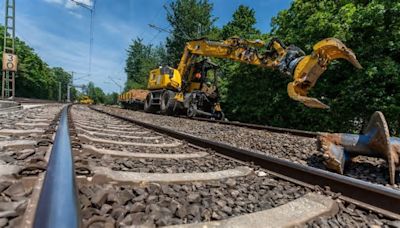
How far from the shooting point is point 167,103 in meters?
13.2

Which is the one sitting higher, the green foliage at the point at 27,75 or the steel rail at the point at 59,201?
the green foliage at the point at 27,75

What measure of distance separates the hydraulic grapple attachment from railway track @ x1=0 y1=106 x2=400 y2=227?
3.34 metres

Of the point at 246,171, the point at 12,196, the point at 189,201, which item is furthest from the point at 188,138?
the point at 12,196

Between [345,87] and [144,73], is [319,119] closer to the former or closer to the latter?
[345,87]

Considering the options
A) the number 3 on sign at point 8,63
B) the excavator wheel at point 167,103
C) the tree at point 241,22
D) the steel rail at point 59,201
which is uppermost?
the tree at point 241,22

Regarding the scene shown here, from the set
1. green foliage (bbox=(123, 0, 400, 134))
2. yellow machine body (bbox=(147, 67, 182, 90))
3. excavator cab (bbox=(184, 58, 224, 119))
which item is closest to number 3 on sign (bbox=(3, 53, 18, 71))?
yellow machine body (bbox=(147, 67, 182, 90))

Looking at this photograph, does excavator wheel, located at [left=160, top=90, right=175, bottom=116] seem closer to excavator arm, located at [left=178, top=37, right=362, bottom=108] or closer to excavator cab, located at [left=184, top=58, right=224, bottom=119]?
excavator cab, located at [left=184, top=58, right=224, bottom=119]

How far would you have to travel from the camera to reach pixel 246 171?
254 centimetres

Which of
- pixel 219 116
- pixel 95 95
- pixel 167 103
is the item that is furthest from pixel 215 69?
pixel 95 95

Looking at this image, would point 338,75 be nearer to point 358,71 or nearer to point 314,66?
point 358,71

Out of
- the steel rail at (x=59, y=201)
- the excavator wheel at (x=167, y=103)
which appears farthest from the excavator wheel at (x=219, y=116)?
the steel rail at (x=59, y=201)

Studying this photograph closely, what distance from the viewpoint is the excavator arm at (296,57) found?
5.31 meters

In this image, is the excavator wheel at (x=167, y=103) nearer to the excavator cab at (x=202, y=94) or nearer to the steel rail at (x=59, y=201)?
the excavator cab at (x=202, y=94)

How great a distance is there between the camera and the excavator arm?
531 cm
